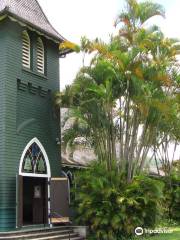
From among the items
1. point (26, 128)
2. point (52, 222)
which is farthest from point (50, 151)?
point (52, 222)

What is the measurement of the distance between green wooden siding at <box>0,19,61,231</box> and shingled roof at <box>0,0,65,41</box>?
0.43 meters

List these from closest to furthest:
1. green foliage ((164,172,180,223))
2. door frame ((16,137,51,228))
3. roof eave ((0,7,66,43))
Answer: door frame ((16,137,51,228)), roof eave ((0,7,66,43)), green foliage ((164,172,180,223))

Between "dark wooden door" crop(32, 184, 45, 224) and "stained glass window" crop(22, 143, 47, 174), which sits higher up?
"stained glass window" crop(22, 143, 47, 174)

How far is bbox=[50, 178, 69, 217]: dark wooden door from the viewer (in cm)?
1658

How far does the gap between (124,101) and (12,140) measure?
4360mm

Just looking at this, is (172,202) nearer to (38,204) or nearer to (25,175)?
(38,204)

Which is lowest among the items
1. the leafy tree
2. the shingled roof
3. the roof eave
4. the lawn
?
the lawn

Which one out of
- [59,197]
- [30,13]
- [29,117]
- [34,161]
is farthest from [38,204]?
[30,13]

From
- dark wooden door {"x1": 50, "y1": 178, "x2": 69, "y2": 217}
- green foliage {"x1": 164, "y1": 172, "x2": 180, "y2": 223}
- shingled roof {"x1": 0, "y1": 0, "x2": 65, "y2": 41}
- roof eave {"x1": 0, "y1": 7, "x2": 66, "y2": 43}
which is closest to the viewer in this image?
roof eave {"x1": 0, "y1": 7, "x2": 66, "y2": 43}

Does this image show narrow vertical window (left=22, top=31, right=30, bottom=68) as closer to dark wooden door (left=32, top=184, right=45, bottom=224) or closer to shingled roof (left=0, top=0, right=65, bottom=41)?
shingled roof (left=0, top=0, right=65, bottom=41)

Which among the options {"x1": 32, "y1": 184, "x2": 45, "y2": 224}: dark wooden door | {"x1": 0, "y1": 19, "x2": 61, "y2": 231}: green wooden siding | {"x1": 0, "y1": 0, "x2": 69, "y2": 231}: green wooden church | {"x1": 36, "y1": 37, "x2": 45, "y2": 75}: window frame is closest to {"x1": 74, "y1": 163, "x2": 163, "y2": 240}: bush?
{"x1": 0, "y1": 0, "x2": 69, "y2": 231}: green wooden church

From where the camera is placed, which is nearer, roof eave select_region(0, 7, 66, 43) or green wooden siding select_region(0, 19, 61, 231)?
green wooden siding select_region(0, 19, 61, 231)

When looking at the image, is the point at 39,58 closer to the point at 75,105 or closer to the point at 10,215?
the point at 75,105

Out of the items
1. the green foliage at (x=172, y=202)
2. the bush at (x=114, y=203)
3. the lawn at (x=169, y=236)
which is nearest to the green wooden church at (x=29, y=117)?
the bush at (x=114, y=203)
